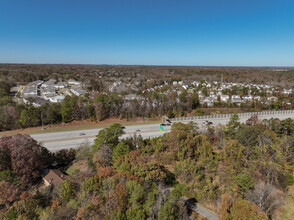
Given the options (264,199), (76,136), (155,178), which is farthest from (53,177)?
(264,199)

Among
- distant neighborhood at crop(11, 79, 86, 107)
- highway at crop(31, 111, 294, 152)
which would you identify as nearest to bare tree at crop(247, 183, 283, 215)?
highway at crop(31, 111, 294, 152)

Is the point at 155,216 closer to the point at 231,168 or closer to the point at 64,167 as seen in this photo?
the point at 231,168

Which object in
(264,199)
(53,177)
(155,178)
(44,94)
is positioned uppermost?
(44,94)

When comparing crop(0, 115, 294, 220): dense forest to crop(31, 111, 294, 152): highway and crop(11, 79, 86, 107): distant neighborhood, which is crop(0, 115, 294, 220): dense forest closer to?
crop(31, 111, 294, 152): highway

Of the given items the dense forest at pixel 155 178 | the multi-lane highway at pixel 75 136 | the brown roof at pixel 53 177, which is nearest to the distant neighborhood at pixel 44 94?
the multi-lane highway at pixel 75 136

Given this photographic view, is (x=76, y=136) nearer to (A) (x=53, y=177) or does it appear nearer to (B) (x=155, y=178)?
(A) (x=53, y=177)

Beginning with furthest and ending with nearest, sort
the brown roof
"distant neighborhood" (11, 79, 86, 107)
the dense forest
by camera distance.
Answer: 1. "distant neighborhood" (11, 79, 86, 107)
2. the brown roof
3. the dense forest

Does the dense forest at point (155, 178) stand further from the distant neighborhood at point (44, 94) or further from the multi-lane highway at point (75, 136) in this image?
the distant neighborhood at point (44, 94)

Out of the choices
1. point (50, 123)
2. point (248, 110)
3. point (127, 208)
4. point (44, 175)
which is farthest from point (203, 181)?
point (248, 110)

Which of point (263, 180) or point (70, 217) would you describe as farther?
point (263, 180)
